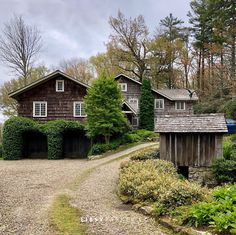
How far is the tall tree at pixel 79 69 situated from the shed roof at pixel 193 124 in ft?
119

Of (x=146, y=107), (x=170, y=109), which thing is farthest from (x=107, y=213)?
(x=170, y=109)

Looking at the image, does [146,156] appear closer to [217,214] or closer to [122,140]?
[122,140]

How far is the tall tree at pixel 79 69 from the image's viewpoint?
176 ft

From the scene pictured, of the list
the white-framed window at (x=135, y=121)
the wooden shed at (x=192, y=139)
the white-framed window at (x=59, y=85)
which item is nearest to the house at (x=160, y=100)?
the white-framed window at (x=135, y=121)

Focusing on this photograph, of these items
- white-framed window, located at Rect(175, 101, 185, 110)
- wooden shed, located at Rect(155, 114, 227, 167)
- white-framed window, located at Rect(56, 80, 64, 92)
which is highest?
white-framed window, located at Rect(56, 80, 64, 92)

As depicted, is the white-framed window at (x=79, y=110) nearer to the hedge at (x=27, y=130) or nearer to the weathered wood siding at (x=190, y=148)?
the hedge at (x=27, y=130)

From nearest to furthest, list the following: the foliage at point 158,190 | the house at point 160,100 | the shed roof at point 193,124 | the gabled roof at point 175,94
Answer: the foliage at point 158,190 < the shed roof at point 193,124 < the gabled roof at point 175,94 < the house at point 160,100

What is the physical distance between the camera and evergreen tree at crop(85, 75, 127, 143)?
87.9ft

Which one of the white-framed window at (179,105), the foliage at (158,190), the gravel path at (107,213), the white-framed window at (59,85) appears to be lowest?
the gravel path at (107,213)

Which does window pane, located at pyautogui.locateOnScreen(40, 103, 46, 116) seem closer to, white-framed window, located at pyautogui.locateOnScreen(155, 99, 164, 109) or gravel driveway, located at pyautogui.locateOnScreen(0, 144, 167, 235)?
gravel driveway, located at pyautogui.locateOnScreen(0, 144, 167, 235)

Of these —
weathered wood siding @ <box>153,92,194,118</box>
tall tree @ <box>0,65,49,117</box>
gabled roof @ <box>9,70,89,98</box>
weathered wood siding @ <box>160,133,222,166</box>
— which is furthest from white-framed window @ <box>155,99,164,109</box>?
weathered wood siding @ <box>160,133,222,166</box>

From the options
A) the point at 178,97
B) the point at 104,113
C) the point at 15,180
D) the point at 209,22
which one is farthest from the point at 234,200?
the point at 209,22

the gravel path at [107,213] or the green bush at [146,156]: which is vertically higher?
the green bush at [146,156]

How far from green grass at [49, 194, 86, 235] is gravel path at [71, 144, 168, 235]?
0.21 meters
